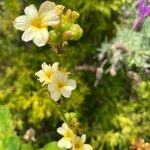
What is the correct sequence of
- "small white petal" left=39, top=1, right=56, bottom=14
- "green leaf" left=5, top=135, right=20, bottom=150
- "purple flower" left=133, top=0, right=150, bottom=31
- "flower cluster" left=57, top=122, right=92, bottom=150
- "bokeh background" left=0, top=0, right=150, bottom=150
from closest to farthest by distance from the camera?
"small white petal" left=39, top=1, right=56, bottom=14 → "flower cluster" left=57, top=122, right=92, bottom=150 → "green leaf" left=5, top=135, right=20, bottom=150 → "purple flower" left=133, top=0, right=150, bottom=31 → "bokeh background" left=0, top=0, right=150, bottom=150

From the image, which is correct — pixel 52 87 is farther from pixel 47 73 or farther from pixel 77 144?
pixel 77 144

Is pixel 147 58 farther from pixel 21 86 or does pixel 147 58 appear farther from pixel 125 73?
pixel 21 86

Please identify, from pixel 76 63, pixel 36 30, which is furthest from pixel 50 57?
pixel 36 30

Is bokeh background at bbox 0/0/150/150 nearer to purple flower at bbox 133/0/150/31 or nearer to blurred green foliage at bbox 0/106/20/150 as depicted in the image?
purple flower at bbox 133/0/150/31

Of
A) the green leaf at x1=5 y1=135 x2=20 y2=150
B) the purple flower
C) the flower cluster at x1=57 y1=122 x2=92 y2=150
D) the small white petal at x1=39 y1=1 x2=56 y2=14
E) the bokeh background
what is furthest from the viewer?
the bokeh background

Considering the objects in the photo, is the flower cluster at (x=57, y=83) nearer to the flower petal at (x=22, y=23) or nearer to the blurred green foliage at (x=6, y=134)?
the flower petal at (x=22, y=23)

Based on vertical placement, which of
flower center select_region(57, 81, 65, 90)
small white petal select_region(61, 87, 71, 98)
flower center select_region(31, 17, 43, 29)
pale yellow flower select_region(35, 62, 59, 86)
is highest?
flower center select_region(31, 17, 43, 29)

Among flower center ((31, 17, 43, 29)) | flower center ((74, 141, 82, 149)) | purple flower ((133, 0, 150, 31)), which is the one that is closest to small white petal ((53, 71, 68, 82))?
flower center ((31, 17, 43, 29))

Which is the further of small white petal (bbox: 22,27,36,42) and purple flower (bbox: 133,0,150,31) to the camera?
purple flower (bbox: 133,0,150,31)
